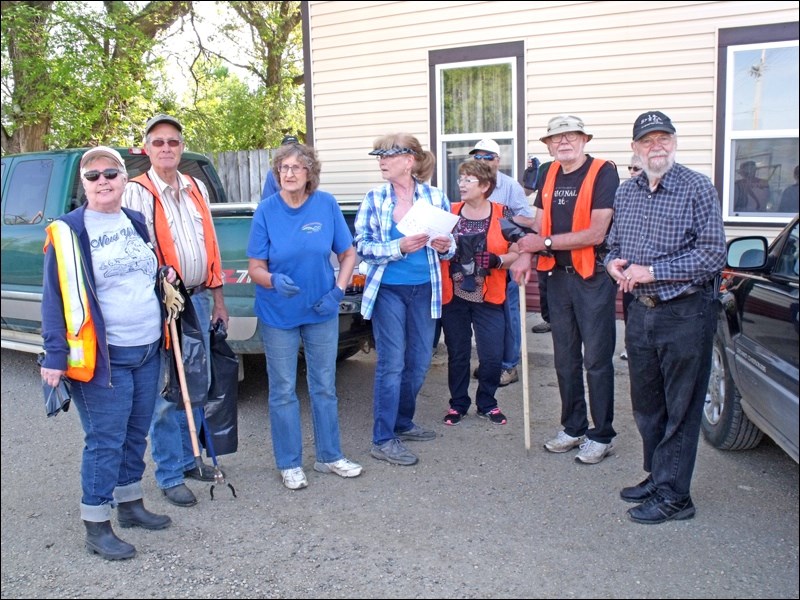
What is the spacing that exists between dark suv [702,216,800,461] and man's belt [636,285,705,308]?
36 centimetres

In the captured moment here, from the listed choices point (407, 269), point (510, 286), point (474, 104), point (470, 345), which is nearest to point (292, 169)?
point (407, 269)

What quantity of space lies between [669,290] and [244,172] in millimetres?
9842

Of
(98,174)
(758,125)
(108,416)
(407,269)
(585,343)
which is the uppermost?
(758,125)

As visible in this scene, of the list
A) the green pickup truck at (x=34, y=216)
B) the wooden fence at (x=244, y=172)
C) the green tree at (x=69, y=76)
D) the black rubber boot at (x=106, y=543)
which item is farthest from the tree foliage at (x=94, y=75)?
the black rubber boot at (x=106, y=543)

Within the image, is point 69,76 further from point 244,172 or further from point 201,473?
point 201,473

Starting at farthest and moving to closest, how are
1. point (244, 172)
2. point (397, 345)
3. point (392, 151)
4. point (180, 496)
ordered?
point (244, 172), point (397, 345), point (392, 151), point (180, 496)

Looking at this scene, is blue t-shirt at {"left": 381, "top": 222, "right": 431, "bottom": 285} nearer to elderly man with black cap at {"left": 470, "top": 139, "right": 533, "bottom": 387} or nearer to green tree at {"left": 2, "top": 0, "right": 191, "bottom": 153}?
elderly man with black cap at {"left": 470, "top": 139, "right": 533, "bottom": 387}

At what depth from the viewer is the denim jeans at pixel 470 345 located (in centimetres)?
524

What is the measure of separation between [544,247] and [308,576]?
236 centimetres

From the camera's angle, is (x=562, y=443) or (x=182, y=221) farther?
(x=562, y=443)

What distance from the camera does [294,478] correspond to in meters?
4.29

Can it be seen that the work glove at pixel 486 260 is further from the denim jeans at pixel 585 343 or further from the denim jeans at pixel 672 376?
the denim jeans at pixel 672 376

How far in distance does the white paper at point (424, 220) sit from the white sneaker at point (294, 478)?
1612 mm

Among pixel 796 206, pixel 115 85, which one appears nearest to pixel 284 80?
pixel 115 85
